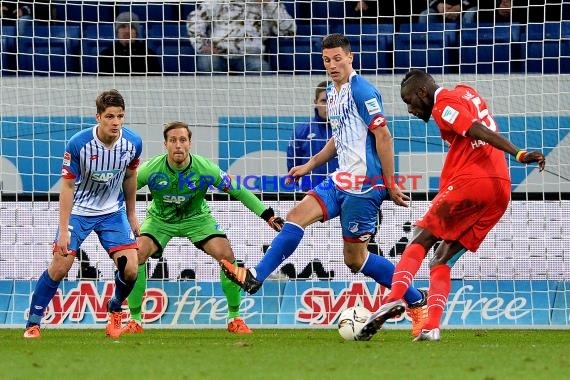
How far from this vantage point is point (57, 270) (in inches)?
378

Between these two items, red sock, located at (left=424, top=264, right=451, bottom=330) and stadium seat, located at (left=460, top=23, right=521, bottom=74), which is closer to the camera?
red sock, located at (left=424, top=264, right=451, bottom=330)

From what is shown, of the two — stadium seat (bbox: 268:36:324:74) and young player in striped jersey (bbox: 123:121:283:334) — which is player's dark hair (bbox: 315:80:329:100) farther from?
young player in striped jersey (bbox: 123:121:283:334)

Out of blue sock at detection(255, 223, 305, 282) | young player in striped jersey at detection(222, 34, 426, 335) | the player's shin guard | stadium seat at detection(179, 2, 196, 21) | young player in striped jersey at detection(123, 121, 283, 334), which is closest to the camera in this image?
blue sock at detection(255, 223, 305, 282)

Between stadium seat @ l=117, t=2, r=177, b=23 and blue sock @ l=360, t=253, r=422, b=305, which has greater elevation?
stadium seat @ l=117, t=2, r=177, b=23

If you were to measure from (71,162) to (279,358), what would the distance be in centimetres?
308

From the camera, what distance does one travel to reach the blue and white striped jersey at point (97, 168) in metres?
9.41

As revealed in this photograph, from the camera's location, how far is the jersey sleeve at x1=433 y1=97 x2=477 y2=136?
801cm

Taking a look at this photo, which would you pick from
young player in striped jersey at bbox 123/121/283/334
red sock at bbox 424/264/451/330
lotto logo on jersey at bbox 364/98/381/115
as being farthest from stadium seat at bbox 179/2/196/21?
red sock at bbox 424/264/451/330

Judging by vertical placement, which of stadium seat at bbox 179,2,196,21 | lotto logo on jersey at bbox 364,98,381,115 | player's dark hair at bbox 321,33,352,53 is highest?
stadium seat at bbox 179,2,196,21

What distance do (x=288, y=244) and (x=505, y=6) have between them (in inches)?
210

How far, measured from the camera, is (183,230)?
10.6 m

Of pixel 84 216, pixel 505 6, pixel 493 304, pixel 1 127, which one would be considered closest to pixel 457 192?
pixel 84 216

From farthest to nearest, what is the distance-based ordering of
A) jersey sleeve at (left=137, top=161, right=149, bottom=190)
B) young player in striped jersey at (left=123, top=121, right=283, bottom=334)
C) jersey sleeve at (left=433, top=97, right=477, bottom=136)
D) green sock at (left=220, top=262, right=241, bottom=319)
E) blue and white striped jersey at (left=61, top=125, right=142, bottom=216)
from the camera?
green sock at (left=220, top=262, right=241, bottom=319) < jersey sleeve at (left=137, top=161, right=149, bottom=190) < young player in striped jersey at (left=123, top=121, right=283, bottom=334) < blue and white striped jersey at (left=61, top=125, right=142, bottom=216) < jersey sleeve at (left=433, top=97, right=477, bottom=136)

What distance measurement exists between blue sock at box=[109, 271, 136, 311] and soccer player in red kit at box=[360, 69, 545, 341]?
93.9 inches
